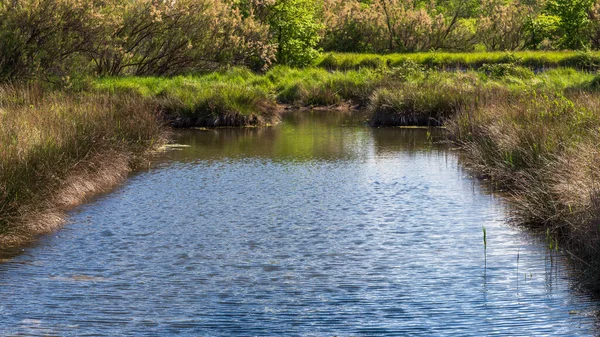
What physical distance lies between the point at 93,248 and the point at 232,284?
2.43 m

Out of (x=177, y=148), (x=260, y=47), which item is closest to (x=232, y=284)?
(x=177, y=148)

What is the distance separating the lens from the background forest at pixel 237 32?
2467 cm

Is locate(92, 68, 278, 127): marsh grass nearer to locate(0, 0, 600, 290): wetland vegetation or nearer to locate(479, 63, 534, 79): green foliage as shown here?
locate(0, 0, 600, 290): wetland vegetation

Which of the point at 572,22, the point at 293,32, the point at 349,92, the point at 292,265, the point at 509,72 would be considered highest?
the point at 572,22

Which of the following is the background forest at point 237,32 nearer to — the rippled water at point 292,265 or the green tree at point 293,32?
the green tree at point 293,32

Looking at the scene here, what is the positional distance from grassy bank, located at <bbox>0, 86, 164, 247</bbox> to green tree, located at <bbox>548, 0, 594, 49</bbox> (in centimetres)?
2643

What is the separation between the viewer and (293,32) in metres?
38.0

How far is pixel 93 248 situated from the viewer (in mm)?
11102

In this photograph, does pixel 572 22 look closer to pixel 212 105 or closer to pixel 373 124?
pixel 373 124

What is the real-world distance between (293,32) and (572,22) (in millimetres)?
13320

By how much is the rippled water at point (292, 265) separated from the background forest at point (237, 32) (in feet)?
31.7

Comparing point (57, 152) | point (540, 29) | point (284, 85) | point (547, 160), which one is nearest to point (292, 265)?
point (547, 160)

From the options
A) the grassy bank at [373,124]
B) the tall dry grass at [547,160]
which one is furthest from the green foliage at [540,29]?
the tall dry grass at [547,160]

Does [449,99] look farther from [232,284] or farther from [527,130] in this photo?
[232,284]
